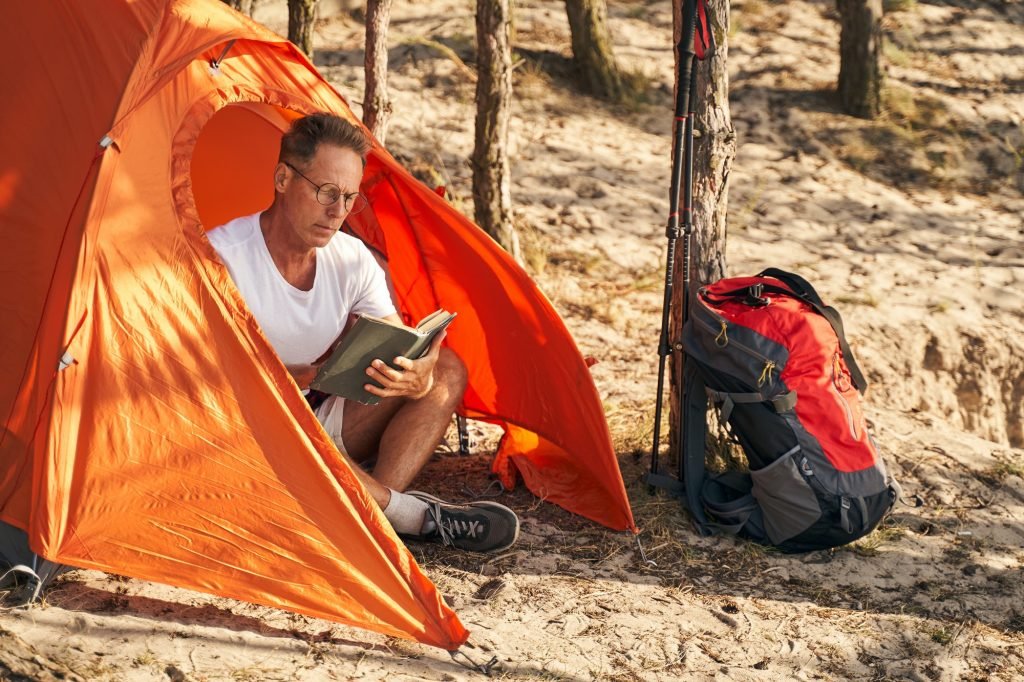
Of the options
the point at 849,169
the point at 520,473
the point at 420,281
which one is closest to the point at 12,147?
the point at 420,281

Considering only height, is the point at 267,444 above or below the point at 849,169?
below

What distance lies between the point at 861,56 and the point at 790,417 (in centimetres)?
474

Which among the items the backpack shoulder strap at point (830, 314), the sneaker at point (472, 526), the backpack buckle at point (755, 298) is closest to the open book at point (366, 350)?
the sneaker at point (472, 526)

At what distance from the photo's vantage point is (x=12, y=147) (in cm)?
331

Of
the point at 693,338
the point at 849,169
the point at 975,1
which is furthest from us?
the point at 975,1

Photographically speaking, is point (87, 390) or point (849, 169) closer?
point (87, 390)

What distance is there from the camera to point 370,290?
3.73 m

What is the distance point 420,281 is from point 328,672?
5.67ft

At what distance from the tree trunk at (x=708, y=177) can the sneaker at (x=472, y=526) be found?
89cm

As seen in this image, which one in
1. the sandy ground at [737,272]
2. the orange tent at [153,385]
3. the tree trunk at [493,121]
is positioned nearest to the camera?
the orange tent at [153,385]

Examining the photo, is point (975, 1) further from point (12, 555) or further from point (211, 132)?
point (12, 555)

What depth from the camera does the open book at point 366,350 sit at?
3193mm

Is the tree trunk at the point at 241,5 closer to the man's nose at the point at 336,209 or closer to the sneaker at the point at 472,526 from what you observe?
the man's nose at the point at 336,209

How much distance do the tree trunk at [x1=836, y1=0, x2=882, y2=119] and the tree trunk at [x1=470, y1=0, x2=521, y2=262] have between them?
10.9 ft
